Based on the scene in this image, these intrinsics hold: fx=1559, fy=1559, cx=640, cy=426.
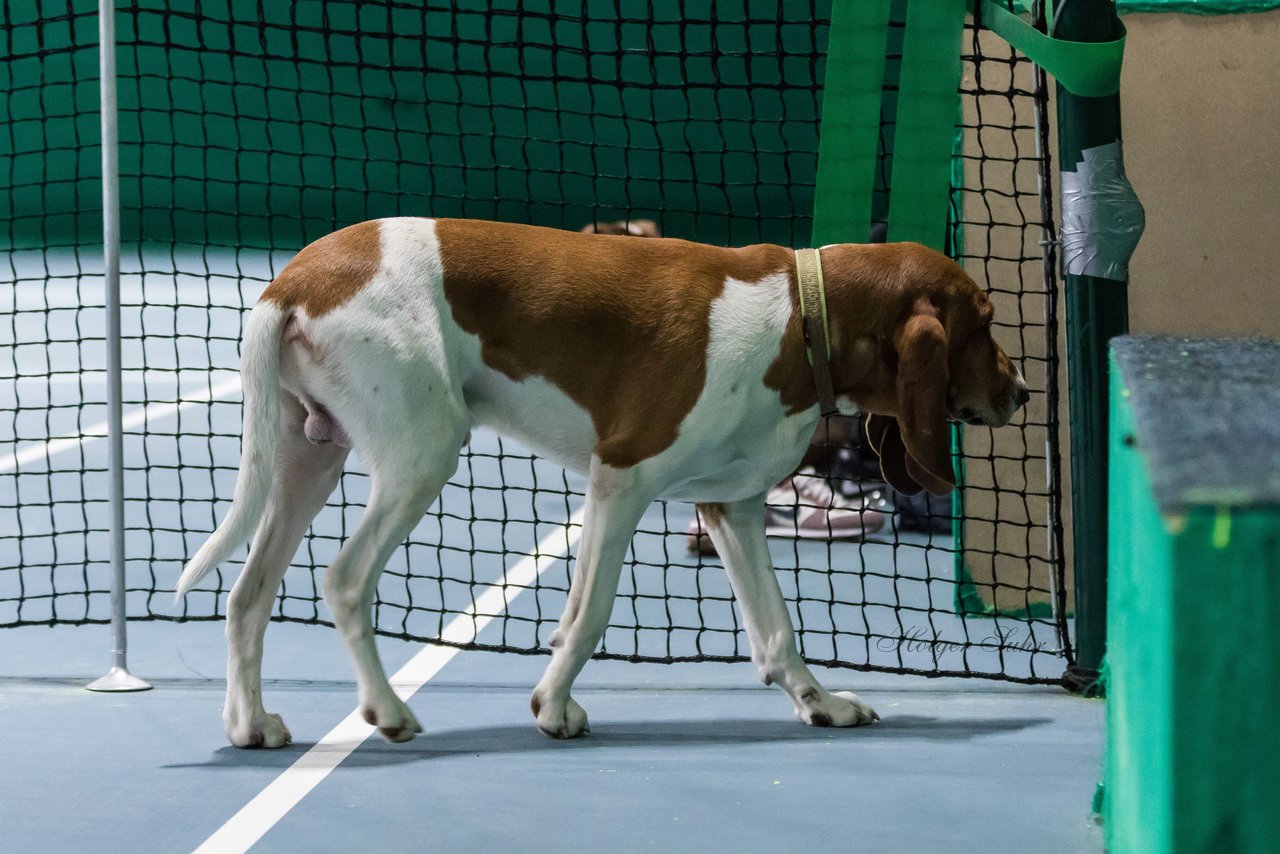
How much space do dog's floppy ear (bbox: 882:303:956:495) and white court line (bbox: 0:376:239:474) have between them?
322cm

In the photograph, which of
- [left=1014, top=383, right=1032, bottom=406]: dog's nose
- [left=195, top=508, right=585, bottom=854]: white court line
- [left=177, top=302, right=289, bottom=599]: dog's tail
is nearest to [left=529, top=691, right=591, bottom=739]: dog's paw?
[left=195, top=508, right=585, bottom=854]: white court line

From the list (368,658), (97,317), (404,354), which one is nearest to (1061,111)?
(404,354)

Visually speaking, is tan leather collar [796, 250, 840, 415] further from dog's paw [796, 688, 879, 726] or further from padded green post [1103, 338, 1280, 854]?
padded green post [1103, 338, 1280, 854]

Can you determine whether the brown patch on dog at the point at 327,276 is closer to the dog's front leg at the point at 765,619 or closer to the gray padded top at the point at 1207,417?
the dog's front leg at the point at 765,619

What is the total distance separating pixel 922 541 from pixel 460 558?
1.66 m

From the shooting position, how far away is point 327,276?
124 inches

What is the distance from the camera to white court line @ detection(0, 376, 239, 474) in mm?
6841

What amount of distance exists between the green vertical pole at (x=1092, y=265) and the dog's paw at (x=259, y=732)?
1.87 m

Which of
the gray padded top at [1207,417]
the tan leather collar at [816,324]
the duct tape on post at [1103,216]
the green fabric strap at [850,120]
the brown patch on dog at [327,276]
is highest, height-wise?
the green fabric strap at [850,120]

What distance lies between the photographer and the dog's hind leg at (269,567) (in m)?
3.27

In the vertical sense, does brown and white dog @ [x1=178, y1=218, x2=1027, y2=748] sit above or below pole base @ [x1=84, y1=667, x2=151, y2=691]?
above

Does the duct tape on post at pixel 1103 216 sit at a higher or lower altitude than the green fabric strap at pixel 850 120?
lower

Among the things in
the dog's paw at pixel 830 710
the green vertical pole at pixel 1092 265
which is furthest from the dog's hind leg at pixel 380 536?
the green vertical pole at pixel 1092 265

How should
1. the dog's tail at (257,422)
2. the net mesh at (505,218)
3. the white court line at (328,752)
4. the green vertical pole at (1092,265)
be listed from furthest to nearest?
the net mesh at (505,218) → the green vertical pole at (1092,265) → the dog's tail at (257,422) → the white court line at (328,752)
